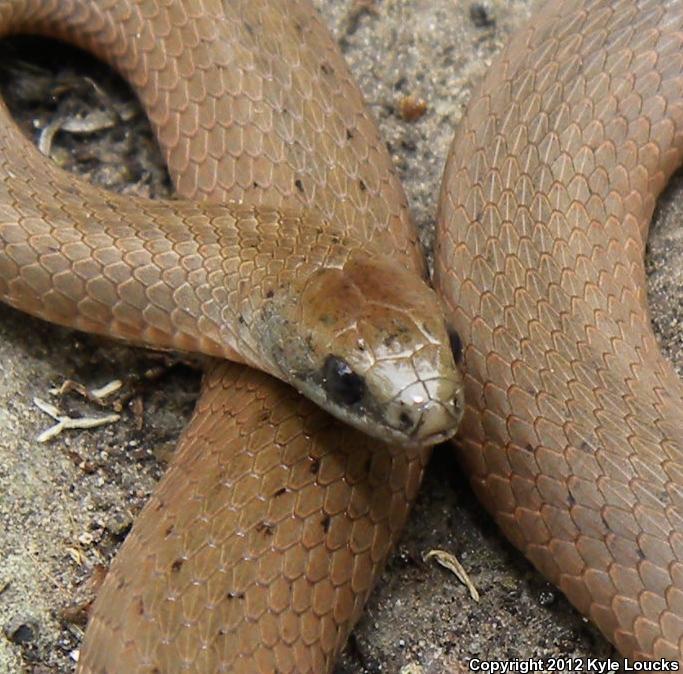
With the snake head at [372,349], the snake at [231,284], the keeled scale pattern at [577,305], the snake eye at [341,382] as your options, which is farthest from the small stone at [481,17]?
the snake eye at [341,382]

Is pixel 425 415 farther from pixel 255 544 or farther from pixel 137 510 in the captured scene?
pixel 137 510

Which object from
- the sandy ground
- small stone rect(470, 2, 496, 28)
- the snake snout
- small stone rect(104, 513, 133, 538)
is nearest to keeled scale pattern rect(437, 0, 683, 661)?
the sandy ground

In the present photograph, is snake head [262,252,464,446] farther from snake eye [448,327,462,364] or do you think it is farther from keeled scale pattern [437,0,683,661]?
keeled scale pattern [437,0,683,661]

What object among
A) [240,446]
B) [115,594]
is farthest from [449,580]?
[115,594]

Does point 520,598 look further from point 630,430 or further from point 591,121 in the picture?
point 591,121

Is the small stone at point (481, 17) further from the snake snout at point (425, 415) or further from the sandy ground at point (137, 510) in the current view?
the snake snout at point (425, 415)
